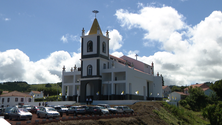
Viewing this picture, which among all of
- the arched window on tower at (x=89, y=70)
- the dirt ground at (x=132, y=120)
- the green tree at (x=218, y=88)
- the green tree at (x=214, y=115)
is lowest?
the green tree at (x=214, y=115)

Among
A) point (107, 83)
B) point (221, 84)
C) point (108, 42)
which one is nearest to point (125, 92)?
point (107, 83)

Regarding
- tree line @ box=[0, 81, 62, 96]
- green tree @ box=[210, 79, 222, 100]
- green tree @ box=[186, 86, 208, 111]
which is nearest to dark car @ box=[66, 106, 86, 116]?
green tree @ box=[186, 86, 208, 111]

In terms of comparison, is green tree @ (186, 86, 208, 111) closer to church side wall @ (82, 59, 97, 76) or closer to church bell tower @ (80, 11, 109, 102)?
church bell tower @ (80, 11, 109, 102)

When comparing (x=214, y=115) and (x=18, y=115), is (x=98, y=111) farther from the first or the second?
(x=214, y=115)

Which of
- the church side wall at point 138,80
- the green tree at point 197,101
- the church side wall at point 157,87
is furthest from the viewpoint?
the church side wall at point 157,87

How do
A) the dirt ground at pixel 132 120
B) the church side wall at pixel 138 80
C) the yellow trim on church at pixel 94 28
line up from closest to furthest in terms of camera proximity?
1. the dirt ground at pixel 132 120
2. the church side wall at pixel 138 80
3. the yellow trim on church at pixel 94 28

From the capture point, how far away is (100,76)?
5094 cm

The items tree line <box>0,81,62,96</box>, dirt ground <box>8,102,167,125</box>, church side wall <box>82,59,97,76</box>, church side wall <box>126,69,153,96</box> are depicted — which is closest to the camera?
dirt ground <box>8,102,167,125</box>

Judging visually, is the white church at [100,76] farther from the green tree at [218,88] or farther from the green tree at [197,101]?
the green tree at [218,88]

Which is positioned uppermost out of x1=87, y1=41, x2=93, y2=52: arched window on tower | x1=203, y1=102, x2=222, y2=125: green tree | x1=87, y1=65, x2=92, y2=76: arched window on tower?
x1=87, y1=41, x2=93, y2=52: arched window on tower

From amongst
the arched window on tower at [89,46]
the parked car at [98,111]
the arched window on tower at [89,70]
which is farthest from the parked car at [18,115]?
the arched window on tower at [89,46]

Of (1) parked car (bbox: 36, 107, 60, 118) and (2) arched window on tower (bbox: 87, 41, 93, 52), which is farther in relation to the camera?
(2) arched window on tower (bbox: 87, 41, 93, 52)

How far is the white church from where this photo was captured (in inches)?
1969

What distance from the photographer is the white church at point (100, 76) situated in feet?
164
